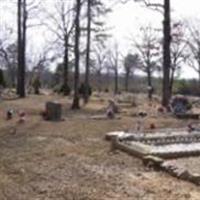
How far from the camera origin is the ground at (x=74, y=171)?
6.90 metres

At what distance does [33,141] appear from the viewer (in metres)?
11.4

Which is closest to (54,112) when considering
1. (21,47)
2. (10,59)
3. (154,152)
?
(154,152)

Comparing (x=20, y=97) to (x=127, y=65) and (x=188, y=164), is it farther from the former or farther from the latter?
(x=127, y=65)

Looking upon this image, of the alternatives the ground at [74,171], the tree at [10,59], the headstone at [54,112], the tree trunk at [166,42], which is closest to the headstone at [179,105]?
the tree trunk at [166,42]

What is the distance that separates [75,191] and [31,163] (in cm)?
210

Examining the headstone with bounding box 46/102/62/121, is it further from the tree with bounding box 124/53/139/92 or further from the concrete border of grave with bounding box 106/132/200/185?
the tree with bounding box 124/53/139/92

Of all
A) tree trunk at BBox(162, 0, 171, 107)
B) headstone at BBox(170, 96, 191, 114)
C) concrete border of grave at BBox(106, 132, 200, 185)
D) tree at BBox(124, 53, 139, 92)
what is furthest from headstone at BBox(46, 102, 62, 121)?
tree at BBox(124, 53, 139, 92)

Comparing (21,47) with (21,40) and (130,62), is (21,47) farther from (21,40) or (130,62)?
(130,62)

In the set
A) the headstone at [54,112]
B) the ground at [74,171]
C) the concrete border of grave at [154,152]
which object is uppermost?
the headstone at [54,112]

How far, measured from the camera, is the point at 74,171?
8.26 meters

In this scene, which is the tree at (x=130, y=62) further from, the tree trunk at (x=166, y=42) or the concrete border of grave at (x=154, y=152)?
the concrete border of grave at (x=154, y=152)

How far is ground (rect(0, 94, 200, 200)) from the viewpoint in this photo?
6.90 meters

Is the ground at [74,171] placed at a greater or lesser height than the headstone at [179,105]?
lesser

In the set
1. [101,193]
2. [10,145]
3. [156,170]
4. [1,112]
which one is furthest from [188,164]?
[1,112]
